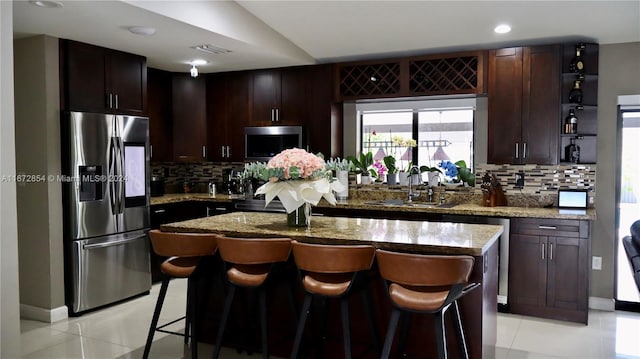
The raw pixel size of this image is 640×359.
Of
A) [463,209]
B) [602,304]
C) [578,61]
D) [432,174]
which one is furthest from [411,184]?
[602,304]

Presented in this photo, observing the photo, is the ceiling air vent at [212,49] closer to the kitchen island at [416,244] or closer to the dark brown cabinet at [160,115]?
the dark brown cabinet at [160,115]

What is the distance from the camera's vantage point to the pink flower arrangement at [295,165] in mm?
3254

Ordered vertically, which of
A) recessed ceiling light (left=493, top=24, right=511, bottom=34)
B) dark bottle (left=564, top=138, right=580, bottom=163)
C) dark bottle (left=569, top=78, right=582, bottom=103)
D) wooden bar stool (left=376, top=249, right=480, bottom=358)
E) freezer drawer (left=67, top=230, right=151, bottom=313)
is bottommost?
freezer drawer (left=67, top=230, right=151, bottom=313)

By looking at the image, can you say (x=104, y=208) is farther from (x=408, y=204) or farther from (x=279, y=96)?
(x=408, y=204)

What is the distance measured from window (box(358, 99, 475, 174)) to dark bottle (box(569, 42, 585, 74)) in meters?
1.02

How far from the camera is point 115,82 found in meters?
4.89

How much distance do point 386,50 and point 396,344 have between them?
3.19 metres

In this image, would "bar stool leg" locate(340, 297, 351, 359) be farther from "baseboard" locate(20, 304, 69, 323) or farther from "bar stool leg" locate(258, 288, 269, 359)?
"baseboard" locate(20, 304, 69, 323)

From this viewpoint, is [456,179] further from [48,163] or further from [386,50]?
[48,163]

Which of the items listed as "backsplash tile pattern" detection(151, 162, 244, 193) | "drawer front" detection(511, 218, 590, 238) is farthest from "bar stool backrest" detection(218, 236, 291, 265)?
"backsplash tile pattern" detection(151, 162, 244, 193)

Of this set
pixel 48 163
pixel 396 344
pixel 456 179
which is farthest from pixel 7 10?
pixel 456 179

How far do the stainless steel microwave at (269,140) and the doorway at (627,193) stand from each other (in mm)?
3201

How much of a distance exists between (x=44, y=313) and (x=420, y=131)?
13.4 ft

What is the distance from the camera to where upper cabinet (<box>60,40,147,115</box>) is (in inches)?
176
